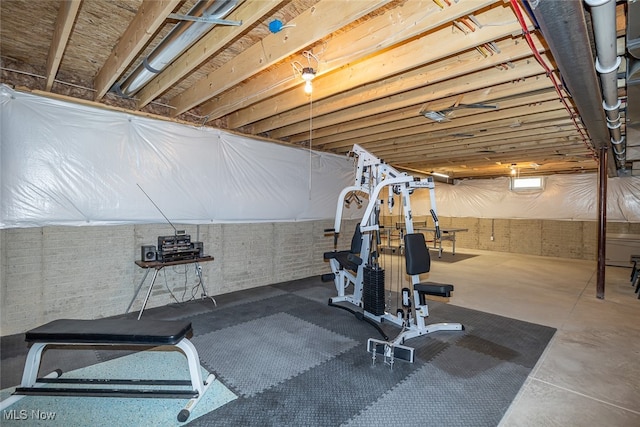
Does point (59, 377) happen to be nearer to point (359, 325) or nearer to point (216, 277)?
point (216, 277)

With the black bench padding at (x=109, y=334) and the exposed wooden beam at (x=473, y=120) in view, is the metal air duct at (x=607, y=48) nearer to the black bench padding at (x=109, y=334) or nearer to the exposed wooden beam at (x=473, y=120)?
the exposed wooden beam at (x=473, y=120)

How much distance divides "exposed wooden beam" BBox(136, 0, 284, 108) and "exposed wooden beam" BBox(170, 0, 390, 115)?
0.91ft

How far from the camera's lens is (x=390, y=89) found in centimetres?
305

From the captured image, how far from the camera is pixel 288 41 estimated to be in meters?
2.22

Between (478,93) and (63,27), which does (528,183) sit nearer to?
(478,93)

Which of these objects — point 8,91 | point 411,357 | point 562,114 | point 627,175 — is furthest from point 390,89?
point 627,175

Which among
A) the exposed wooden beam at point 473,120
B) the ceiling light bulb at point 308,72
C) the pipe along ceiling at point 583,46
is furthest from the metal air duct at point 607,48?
the ceiling light bulb at point 308,72

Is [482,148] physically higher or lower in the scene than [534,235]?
higher

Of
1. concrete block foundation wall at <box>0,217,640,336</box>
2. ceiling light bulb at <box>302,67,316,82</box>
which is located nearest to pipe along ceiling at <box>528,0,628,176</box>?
ceiling light bulb at <box>302,67,316,82</box>

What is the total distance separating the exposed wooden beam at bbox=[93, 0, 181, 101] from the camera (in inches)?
71.3

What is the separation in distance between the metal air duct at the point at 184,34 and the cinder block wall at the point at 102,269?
72.0 inches

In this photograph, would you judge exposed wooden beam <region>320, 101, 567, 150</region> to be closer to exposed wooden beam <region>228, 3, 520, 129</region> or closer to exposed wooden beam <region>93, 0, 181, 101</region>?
exposed wooden beam <region>228, 3, 520, 129</region>

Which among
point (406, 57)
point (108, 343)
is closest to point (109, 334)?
point (108, 343)

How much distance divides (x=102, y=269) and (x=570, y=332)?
530 cm
